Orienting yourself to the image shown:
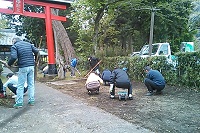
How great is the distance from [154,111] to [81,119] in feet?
6.18

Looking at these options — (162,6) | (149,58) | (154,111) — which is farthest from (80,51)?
(154,111)

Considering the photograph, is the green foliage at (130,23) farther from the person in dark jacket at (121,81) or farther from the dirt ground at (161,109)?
the dirt ground at (161,109)

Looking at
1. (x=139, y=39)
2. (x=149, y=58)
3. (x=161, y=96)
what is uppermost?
(x=139, y=39)

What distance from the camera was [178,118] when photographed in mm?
4801

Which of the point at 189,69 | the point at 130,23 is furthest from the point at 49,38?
the point at 130,23

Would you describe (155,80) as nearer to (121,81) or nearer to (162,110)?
(121,81)

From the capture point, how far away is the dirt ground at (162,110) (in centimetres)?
428

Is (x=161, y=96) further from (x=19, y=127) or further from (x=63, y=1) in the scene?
(x=63, y=1)

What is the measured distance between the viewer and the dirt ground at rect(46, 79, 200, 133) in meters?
4.28

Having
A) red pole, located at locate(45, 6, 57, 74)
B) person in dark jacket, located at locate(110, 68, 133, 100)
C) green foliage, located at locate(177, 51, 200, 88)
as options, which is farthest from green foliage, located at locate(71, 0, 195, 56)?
person in dark jacket, located at locate(110, 68, 133, 100)

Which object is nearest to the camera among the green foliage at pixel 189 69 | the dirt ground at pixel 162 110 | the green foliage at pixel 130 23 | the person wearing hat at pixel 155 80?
the dirt ground at pixel 162 110

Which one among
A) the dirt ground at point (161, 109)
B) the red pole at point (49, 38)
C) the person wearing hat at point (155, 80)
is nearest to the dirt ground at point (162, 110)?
the dirt ground at point (161, 109)

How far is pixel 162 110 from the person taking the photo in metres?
5.54

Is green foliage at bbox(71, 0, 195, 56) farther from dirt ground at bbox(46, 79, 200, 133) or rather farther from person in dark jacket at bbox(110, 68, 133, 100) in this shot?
dirt ground at bbox(46, 79, 200, 133)
